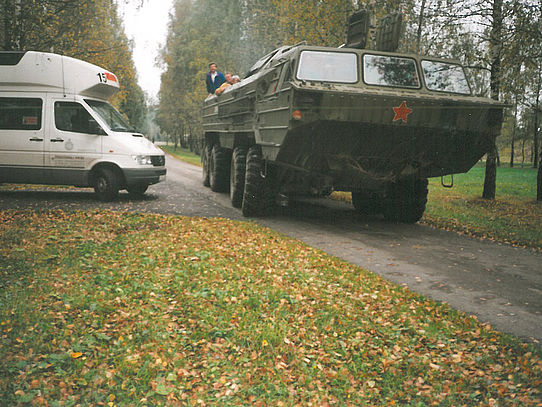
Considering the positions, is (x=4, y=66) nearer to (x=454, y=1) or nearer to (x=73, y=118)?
(x=73, y=118)

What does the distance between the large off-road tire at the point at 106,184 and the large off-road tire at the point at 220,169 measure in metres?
3.02

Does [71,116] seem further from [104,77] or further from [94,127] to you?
[104,77]

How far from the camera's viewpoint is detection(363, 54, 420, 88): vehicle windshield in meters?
8.21

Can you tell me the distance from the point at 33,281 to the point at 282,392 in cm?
306

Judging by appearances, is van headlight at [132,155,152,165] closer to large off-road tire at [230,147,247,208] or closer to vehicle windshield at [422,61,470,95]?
large off-road tire at [230,147,247,208]

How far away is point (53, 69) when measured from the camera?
436 inches

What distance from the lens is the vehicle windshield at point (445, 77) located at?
8508 mm

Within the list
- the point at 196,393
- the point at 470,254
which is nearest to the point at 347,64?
the point at 470,254

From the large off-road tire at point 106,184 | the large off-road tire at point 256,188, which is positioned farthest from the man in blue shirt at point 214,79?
the large off-road tire at point 256,188

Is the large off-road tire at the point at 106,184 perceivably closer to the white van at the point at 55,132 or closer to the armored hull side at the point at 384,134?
the white van at the point at 55,132

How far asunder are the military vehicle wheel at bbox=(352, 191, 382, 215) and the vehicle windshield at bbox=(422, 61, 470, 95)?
2795mm

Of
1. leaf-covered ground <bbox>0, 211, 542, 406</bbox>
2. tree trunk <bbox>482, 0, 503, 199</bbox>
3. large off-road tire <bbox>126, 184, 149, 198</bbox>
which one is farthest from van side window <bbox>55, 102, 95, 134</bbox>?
tree trunk <bbox>482, 0, 503, 199</bbox>

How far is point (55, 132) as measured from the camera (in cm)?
1101

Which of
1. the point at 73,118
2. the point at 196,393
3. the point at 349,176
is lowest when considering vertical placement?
the point at 196,393
